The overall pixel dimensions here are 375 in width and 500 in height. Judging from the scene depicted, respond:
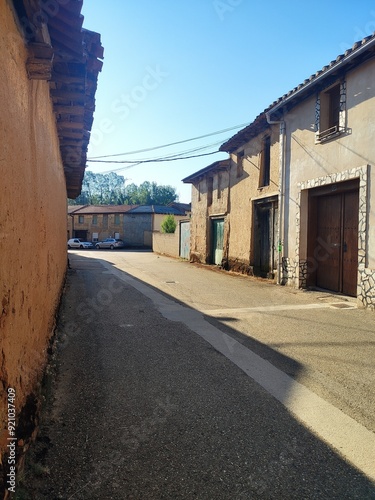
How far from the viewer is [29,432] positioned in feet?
8.08

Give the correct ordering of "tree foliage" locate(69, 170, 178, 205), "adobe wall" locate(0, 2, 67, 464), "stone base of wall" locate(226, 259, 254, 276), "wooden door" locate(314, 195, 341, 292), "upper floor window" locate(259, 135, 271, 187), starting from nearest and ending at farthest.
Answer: "adobe wall" locate(0, 2, 67, 464) < "wooden door" locate(314, 195, 341, 292) < "upper floor window" locate(259, 135, 271, 187) < "stone base of wall" locate(226, 259, 254, 276) < "tree foliage" locate(69, 170, 178, 205)

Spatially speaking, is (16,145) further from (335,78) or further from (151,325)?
(335,78)

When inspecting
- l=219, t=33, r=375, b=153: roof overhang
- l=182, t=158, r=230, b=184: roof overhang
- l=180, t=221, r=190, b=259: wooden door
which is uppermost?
l=219, t=33, r=375, b=153: roof overhang

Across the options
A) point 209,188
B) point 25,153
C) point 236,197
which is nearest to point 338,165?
point 236,197

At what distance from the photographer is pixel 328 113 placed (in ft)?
30.9

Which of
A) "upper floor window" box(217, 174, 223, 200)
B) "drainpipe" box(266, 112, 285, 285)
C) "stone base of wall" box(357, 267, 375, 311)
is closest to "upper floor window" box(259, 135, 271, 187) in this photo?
"drainpipe" box(266, 112, 285, 285)

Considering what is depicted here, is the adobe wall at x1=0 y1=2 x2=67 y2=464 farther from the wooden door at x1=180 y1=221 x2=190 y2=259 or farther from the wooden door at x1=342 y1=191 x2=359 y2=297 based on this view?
the wooden door at x1=180 y1=221 x2=190 y2=259

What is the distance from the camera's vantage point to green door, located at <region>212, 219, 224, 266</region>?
59.2 ft

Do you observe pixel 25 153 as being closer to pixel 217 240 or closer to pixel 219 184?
pixel 219 184

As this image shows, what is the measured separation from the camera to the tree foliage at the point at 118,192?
69375 millimetres

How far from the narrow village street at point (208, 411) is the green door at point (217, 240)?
453 inches

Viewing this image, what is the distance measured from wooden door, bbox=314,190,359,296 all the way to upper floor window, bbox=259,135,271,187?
356 centimetres

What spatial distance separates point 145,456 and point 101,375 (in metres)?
1.58

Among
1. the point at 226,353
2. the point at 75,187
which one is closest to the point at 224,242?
the point at 75,187
